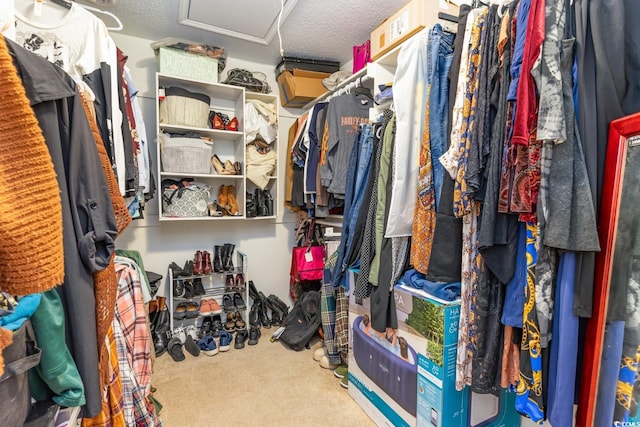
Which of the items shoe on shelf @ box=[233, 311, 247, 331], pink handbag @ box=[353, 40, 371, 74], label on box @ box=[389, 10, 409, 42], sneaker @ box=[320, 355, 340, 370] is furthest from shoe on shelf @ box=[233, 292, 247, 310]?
label on box @ box=[389, 10, 409, 42]

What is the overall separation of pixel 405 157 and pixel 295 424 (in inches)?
55.6

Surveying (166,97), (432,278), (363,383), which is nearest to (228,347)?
(363,383)

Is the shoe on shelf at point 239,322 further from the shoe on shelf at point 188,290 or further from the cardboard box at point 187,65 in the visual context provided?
the cardboard box at point 187,65

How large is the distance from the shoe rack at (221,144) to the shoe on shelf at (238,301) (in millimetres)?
688

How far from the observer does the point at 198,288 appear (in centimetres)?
246

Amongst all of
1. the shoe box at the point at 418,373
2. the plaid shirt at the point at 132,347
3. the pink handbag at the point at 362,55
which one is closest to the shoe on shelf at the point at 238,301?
the plaid shirt at the point at 132,347

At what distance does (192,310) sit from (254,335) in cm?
53

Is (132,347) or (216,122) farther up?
(216,122)

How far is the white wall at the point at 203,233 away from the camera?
7.81 feet

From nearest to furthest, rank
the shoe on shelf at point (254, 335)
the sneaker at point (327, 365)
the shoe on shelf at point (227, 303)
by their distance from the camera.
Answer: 1. the sneaker at point (327, 365)
2. the shoe on shelf at point (254, 335)
3. the shoe on shelf at point (227, 303)

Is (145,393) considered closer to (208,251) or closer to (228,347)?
(228,347)

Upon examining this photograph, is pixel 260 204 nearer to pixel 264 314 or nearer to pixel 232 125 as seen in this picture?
pixel 232 125

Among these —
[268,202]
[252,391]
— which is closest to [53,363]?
[252,391]

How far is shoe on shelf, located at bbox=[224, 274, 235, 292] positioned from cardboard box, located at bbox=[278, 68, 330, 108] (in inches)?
63.3
